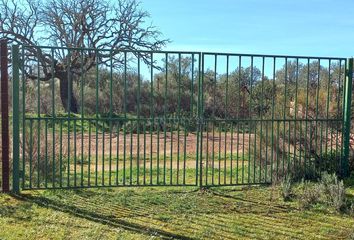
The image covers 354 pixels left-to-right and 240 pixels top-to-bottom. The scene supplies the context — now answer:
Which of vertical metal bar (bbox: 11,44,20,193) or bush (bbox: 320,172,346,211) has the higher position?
vertical metal bar (bbox: 11,44,20,193)

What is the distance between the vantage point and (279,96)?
11938mm

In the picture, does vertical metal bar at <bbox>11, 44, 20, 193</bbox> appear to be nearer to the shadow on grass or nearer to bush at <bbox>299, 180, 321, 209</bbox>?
the shadow on grass

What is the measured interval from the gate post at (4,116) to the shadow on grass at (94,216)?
1.30ft

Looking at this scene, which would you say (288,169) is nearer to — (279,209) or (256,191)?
(256,191)

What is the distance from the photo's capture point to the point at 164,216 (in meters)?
6.65

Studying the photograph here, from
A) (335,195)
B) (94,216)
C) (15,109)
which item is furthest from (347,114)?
(15,109)

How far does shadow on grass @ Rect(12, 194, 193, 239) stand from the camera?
229 inches

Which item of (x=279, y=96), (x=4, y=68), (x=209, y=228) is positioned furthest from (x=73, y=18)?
(x=209, y=228)

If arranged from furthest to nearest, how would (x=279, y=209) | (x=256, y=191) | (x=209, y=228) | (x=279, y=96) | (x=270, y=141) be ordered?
1. (x=279, y=96)
2. (x=270, y=141)
3. (x=256, y=191)
4. (x=279, y=209)
5. (x=209, y=228)

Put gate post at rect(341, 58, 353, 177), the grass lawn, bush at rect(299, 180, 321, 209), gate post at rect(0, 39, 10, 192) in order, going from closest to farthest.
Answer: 1. the grass lawn
2. bush at rect(299, 180, 321, 209)
3. gate post at rect(0, 39, 10, 192)
4. gate post at rect(341, 58, 353, 177)

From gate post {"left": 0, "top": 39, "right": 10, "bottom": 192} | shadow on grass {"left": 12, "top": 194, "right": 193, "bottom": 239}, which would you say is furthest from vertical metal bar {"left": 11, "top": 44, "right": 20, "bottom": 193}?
shadow on grass {"left": 12, "top": 194, "right": 193, "bottom": 239}

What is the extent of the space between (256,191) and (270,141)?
1.62 m

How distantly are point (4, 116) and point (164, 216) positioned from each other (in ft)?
10.3

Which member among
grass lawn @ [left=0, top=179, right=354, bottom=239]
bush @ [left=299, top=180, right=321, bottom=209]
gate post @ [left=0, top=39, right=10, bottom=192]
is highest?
gate post @ [left=0, top=39, right=10, bottom=192]
